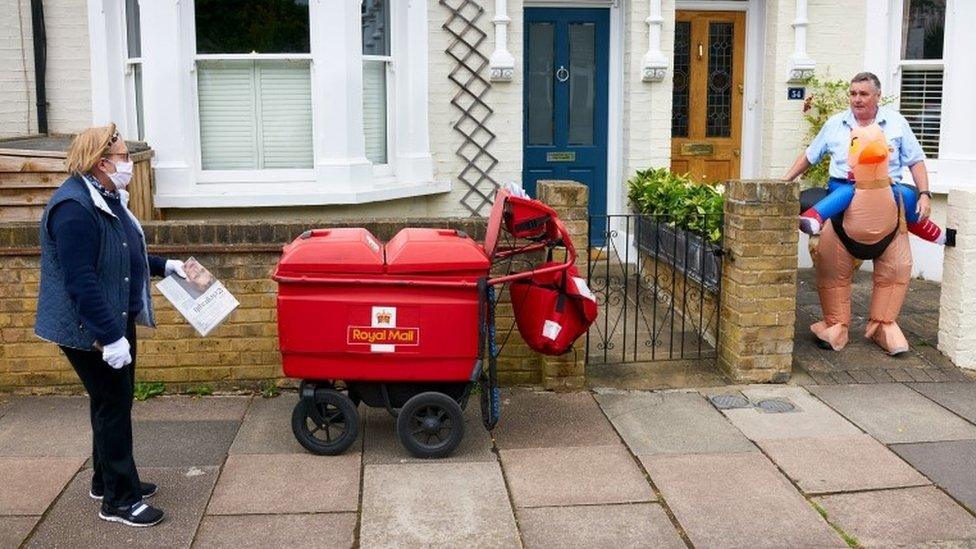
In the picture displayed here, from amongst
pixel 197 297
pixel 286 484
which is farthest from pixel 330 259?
pixel 286 484

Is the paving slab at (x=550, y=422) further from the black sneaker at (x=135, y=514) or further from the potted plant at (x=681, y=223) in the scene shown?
the black sneaker at (x=135, y=514)

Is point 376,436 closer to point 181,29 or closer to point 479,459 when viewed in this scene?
point 479,459

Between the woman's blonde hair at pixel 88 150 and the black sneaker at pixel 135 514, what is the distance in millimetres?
1537

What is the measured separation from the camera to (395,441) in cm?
571

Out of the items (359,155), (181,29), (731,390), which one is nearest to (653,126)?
(359,155)

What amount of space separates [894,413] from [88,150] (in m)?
4.80

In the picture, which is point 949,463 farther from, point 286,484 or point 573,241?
point 286,484

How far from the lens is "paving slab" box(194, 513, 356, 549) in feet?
14.7

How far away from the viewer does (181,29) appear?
27.0ft

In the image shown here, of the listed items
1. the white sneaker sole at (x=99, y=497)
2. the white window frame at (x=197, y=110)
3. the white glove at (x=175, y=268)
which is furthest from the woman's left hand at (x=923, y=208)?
the white sneaker sole at (x=99, y=497)

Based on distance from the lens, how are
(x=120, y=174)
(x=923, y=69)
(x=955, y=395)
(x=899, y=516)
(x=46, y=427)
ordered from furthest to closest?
(x=923, y=69)
(x=955, y=395)
(x=46, y=427)
(x=899, y=516)
(x=120, y=174)

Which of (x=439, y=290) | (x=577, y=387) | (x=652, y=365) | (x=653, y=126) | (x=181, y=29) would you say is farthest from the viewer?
(x=653, y=126)

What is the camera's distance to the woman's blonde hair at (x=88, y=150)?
4465mm

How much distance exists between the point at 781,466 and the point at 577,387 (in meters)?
1.57
